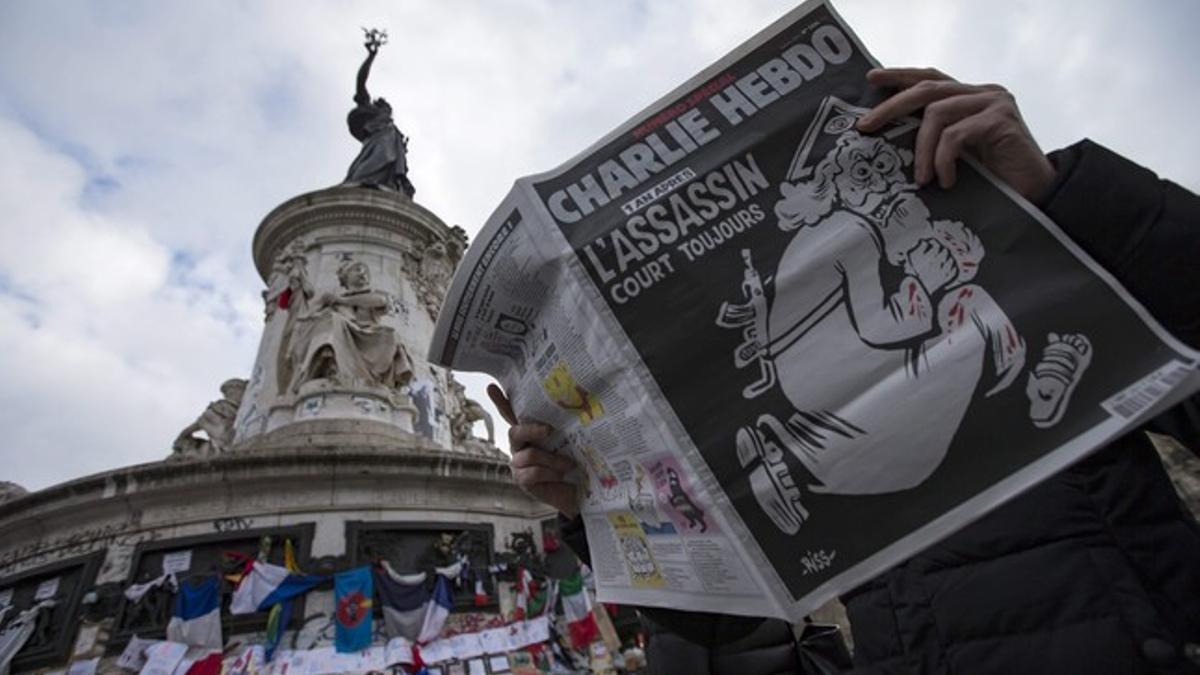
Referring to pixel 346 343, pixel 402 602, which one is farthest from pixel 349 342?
pixel 402 602

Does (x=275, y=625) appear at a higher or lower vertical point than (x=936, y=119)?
higher

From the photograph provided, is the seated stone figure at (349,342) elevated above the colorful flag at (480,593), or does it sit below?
above

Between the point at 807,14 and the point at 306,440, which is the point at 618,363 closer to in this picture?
the point at 807,14

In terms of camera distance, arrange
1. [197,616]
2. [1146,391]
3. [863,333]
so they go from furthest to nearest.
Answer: [197,616], [863,333], [1146,391]

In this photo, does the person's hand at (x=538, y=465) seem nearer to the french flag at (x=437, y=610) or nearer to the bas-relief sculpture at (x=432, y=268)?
the french flag at (x=437, y=610)

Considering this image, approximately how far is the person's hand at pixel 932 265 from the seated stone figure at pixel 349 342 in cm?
900

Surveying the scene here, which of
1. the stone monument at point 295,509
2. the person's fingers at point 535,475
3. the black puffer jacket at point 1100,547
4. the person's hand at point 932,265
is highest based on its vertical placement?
the stone monument at point 295,509

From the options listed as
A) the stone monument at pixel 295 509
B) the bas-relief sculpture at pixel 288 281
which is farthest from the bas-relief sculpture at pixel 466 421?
the bas-relief sculpture at pixel 288 281

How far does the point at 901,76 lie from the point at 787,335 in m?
0.60

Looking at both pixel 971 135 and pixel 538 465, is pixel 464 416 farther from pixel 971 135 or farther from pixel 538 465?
pixel 971 135

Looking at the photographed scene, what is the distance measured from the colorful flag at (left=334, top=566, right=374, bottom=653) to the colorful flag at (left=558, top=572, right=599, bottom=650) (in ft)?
6.86

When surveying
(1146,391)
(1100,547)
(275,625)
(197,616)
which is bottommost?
(1100,547)

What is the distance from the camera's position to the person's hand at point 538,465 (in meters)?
1.64

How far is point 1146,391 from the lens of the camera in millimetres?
919
